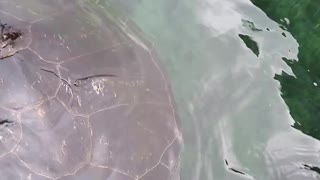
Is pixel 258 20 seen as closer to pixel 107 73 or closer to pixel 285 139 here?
pixel 285 139

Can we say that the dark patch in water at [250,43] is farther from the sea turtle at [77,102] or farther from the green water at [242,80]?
the sea turtle at [77,102]

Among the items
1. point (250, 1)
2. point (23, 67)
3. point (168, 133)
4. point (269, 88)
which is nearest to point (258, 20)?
point (250, 1)

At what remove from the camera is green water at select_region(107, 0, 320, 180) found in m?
2.40

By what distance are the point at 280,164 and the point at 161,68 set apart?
0.60m

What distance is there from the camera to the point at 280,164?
7.79 ft

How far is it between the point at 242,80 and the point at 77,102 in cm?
84

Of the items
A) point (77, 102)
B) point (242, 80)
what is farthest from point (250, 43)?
point (77, 102)

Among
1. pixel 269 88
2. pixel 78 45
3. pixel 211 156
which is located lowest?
pixel 211 156

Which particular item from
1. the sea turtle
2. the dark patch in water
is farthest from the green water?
the sea turtle

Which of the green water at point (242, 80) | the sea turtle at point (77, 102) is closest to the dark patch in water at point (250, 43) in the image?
the green water at point (242, 80)

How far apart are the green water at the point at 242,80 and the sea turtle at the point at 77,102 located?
0.70ft

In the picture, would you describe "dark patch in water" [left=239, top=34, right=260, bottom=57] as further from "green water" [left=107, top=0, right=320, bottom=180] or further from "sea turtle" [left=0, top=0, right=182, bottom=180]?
"sea turtle" [left=0, top=0, right=182, bottom=180]

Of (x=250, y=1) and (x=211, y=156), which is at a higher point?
(x=250, y=1)

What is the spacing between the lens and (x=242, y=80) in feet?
8.43
